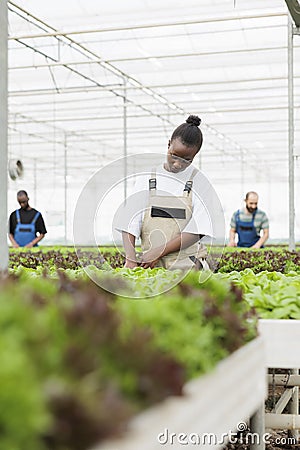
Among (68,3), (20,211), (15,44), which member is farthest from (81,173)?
(20,211)

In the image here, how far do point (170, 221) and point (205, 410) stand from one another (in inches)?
89.3

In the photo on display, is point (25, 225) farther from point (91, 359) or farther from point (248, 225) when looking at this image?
point (91, 359)

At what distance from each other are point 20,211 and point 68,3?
4962mm

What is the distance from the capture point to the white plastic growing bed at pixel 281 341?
2.48 meters

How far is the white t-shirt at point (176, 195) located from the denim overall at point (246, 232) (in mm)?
6349

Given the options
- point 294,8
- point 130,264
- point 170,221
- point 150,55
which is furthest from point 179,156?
point 150,55

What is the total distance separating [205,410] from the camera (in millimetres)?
1472

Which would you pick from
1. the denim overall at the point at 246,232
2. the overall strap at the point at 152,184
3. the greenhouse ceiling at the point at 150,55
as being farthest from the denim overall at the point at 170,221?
the denim overall at the point at 246,232

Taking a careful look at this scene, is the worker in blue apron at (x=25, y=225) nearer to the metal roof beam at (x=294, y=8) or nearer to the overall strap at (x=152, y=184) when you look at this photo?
the metal roof beam at (x=294, y=8)

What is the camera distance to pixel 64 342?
1241mm

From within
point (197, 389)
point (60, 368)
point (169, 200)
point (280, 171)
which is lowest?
point (197, 389)

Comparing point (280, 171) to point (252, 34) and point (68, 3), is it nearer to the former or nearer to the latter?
A: point (252, 34)

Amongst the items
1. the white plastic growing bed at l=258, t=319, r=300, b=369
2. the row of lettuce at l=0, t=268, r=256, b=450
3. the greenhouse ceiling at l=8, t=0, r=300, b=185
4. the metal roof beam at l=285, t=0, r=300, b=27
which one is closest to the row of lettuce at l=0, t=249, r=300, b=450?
the row of lettuce at l=0, t=268, r=256, b=450

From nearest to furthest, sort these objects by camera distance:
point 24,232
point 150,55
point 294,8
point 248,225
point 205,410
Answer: point 205,410 → point 294,8 → point 248,225 → point 24,232 → point 150,55
